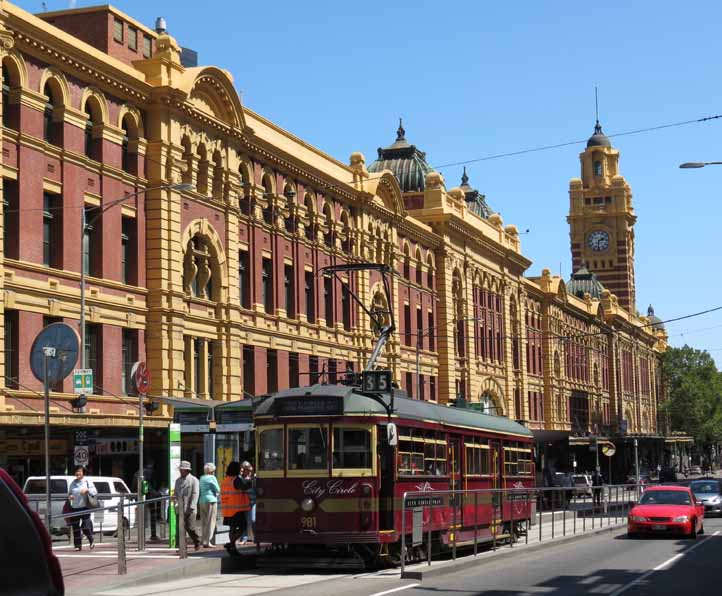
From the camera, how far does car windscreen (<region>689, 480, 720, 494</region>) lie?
153 ft

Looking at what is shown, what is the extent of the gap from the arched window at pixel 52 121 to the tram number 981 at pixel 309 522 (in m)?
18.4

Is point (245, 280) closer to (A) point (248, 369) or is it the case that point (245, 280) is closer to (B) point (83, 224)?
(A) point (248, 369)

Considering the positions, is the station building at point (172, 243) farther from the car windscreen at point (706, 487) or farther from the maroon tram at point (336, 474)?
the maroon tram at point (336, 474)

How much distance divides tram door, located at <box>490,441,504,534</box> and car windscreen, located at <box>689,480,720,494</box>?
1907 cm

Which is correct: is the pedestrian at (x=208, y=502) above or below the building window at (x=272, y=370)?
below

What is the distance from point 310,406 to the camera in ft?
73.1

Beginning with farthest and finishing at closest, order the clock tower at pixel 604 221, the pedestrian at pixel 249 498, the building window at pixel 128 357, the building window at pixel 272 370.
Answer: the clock tower at pixel 604 221 → the building window at pixel 272 370 → the building window at pixel 128 357 → the pedestrian at pixel 249 498

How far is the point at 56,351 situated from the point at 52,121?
1956cm

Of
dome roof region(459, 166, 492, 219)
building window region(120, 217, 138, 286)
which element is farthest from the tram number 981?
dome roof region(459, 166, 492, 219)

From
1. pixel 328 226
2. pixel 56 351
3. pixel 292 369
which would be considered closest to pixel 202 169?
pixel 292 369

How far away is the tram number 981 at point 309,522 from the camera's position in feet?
71.4

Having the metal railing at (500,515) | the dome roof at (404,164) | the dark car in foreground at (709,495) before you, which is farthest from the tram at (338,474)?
the dome roof at (404,164)

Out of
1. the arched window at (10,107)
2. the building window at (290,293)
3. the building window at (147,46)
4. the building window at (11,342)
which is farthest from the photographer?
the building window at (290,293)

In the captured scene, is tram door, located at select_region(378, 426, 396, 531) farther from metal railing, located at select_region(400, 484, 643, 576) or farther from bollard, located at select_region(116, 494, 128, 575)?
bollard, located at select_region(116, 494, 128, 575)
